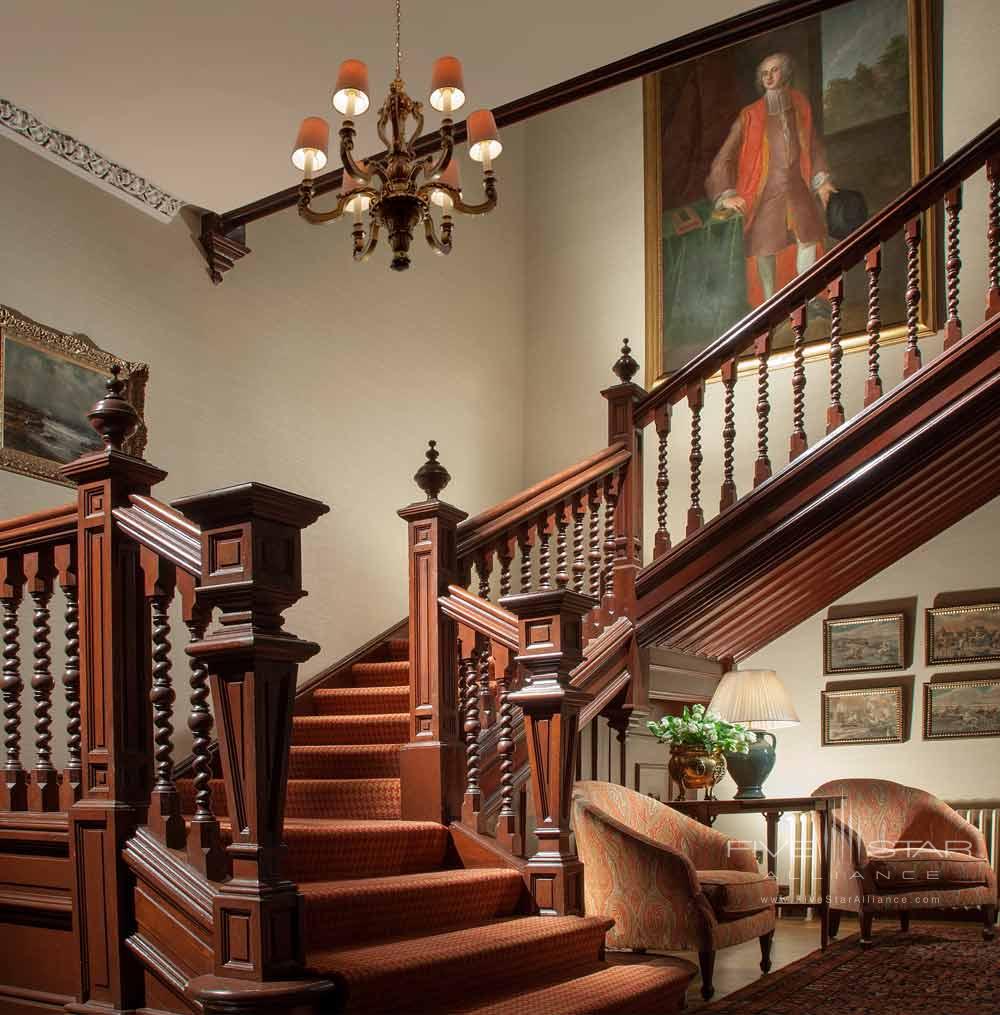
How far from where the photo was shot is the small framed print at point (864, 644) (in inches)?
276

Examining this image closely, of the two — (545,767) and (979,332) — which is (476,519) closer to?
(545,767)

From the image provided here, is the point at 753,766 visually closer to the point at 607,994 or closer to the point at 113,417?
the point at 607,994

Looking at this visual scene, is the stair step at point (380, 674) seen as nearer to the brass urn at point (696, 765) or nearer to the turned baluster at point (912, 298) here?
the brass urn at point (696, 765)

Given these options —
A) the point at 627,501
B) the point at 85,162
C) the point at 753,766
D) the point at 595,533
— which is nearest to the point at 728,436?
the point at 627,501

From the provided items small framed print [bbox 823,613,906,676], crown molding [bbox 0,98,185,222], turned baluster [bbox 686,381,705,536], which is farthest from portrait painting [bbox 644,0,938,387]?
crown molding [bbox 0,98,185,222]

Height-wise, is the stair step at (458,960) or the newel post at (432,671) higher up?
the newel post at (432,671)

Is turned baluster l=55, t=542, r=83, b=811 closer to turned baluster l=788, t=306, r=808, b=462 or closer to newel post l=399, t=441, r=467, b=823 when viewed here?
newel post l=399, t=441, r=467, b=823

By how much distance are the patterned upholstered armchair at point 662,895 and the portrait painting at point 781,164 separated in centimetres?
396

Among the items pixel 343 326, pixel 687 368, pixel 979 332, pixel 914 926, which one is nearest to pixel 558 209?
pixel 343 326

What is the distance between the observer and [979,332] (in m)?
5.40

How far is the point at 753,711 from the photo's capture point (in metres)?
6.23

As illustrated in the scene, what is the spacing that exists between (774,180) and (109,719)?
20.2ft

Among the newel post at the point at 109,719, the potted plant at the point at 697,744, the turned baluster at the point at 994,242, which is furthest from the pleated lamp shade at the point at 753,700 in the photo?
the newel post at the point at 109,719

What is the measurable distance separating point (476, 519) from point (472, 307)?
3729mm
